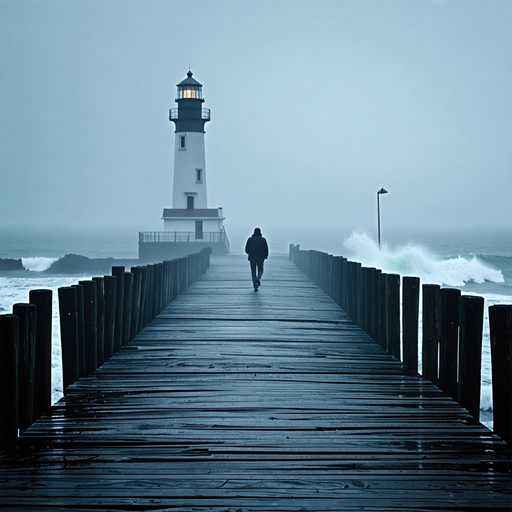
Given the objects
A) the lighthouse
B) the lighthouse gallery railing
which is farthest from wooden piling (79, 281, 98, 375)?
the lighthouse

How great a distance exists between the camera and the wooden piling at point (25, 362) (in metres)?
4.42

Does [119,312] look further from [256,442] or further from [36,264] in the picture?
[36,264]

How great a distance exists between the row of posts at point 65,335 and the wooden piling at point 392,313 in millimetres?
3111

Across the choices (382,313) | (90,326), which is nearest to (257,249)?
(382,313)

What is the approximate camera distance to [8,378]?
13.6 feet

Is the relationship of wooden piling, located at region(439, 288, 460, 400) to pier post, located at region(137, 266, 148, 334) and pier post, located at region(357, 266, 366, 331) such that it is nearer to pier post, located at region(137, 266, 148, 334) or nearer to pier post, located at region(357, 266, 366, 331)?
pier post, located at region(357, 266, 366, 331)

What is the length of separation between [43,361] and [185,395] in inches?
46.2

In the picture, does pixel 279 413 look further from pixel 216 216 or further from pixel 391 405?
pixel 216 216

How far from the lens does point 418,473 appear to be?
3629 millimetres

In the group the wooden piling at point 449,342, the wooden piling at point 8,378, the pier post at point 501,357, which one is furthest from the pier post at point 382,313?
the wooden piling at point 8,378

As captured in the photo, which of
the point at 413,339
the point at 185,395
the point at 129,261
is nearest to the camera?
the point at 185,395

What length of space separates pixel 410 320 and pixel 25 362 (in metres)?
3.86

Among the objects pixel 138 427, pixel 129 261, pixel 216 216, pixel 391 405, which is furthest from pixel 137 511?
→ pixel 129 261

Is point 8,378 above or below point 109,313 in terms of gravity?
below
